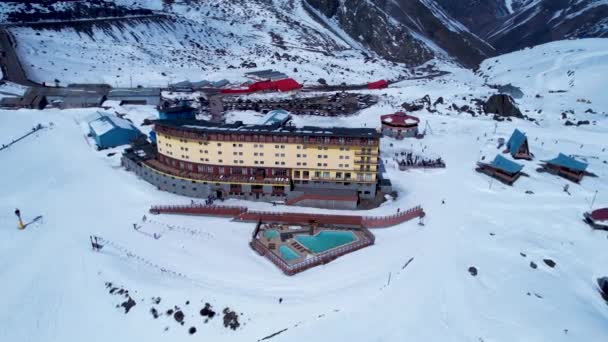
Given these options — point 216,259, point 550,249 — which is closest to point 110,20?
point 216,259

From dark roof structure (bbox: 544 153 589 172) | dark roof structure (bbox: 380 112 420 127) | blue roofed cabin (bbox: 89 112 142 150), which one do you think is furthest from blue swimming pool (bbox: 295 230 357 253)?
blue roofed cabin (bbox: 89 112 142 150)

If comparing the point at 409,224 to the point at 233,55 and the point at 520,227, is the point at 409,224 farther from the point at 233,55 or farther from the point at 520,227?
the point at 233,55

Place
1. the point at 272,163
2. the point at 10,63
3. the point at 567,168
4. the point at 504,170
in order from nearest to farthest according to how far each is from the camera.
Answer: the point at 272,163 < the point at 504,170 < the point at 567,168 < the point at 10,63

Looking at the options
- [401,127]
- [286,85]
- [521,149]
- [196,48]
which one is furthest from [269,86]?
[521,149]

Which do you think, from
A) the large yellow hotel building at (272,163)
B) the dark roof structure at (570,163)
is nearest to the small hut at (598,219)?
the dark roof structure at (570,163)

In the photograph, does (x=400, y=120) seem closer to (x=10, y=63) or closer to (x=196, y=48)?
(x=196, y=48)

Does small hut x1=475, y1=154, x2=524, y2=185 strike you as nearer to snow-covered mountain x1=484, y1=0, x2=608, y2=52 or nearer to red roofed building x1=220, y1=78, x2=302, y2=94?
red roofed building x1=220, y1=78, x2=302, y2=94
